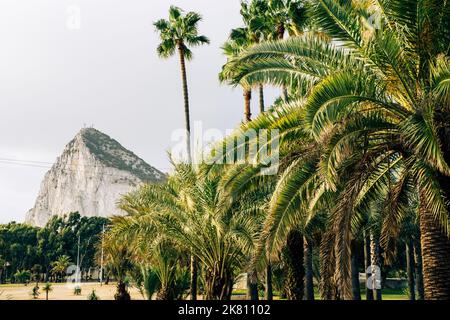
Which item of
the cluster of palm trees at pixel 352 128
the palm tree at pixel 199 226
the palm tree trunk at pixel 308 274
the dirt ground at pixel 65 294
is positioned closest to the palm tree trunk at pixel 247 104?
the palm tree trunk at pixel 308 274

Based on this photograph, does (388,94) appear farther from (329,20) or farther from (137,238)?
(137,238)

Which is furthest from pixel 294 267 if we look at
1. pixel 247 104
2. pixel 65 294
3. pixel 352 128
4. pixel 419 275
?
pixel 65 294

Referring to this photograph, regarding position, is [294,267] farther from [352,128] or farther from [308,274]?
[352,128]

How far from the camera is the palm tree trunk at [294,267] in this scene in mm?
18625

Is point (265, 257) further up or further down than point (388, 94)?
further down

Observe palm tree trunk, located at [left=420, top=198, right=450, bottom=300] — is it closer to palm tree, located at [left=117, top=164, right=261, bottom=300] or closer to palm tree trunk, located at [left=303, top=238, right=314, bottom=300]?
palm tree, located at [left=117, top=164, right=261, bottom=300]

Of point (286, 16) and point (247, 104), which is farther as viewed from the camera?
point (247, 104)

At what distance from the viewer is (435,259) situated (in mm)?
8969

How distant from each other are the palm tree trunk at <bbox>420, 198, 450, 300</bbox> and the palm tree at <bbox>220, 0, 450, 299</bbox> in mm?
17

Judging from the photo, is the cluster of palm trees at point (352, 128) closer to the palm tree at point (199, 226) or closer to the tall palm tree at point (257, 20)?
the palm tree at point (199, 226)

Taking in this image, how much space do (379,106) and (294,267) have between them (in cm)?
1092

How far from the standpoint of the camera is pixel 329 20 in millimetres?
9531
